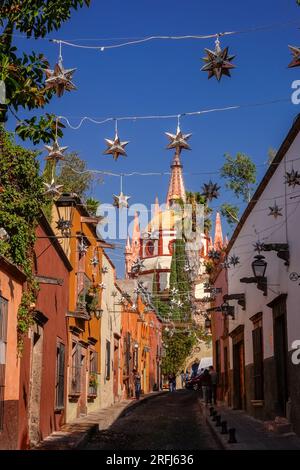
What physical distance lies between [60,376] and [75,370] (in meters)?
2.66

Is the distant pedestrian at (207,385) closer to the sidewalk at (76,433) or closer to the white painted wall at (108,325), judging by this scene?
the sidewalk at (76,433)

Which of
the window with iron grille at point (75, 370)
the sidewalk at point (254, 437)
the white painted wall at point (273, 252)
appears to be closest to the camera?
the sidewalk at point (254, 437)

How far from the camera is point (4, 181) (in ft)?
35.4

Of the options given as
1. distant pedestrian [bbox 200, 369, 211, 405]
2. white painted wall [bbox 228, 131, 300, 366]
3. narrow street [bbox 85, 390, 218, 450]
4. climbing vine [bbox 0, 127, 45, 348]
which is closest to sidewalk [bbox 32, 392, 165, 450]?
narrow street [bbox 85, 390, 218, 450]

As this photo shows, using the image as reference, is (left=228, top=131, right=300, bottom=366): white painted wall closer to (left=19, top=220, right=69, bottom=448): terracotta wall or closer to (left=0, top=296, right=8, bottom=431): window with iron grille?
(left=19, top=220, right=69, bottom=448): terracotta wall

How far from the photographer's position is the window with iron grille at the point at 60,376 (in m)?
16.0

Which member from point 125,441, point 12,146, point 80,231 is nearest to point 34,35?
point 12,146

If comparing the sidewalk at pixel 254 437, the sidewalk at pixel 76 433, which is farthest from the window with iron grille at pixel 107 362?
the sidewalk at pixel 254 437

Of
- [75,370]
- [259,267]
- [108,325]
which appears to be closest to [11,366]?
[259,267]

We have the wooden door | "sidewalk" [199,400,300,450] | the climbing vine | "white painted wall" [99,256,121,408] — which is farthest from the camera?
"white painted wall" [99,256,121,408]

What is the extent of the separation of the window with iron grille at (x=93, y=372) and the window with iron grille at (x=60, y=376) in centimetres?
496

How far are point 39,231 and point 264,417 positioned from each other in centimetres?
789

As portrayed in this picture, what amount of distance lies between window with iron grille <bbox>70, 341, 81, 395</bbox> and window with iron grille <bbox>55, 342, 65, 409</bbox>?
1509 millimetres

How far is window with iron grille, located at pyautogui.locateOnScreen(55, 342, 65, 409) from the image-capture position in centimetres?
1605
